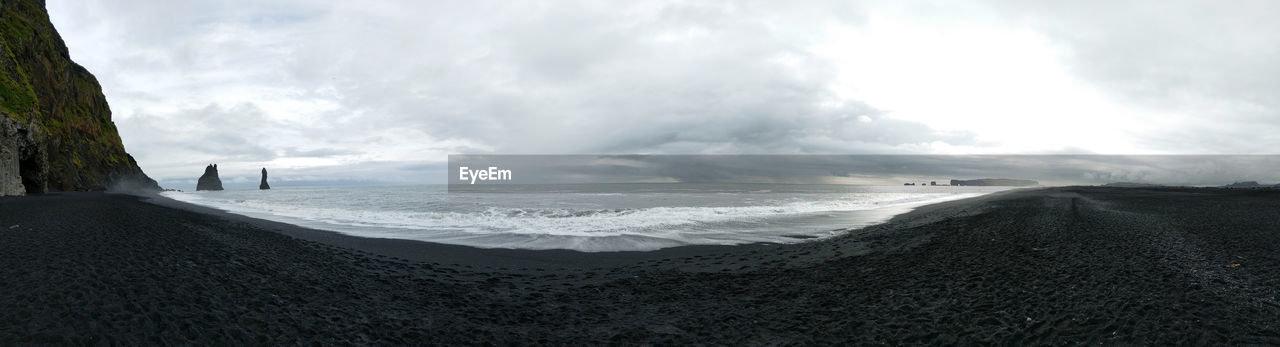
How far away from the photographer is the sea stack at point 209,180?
128 meters

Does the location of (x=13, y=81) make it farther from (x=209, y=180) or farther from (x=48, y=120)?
(x=209, y=180)

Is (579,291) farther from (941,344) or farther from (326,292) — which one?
(941,344)

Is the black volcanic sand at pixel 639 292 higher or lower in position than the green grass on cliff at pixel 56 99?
lower

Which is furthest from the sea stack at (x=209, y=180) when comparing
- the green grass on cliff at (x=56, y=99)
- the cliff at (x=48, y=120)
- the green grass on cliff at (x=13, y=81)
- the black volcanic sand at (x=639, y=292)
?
the black volcanic sand at (x=639, y=292)

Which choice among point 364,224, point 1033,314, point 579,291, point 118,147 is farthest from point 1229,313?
point 118,147

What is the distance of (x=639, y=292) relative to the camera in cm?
827

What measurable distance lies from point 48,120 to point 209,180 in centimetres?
9518

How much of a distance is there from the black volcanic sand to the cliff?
3451cm

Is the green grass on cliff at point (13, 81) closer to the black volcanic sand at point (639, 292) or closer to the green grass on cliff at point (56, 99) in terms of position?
the green grass on cliff at point (56, 99)

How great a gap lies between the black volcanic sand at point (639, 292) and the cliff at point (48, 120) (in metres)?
34.5

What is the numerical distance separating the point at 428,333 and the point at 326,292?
284 cm

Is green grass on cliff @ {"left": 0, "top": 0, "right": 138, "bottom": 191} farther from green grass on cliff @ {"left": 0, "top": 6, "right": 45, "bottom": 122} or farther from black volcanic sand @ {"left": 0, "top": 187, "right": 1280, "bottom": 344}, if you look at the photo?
black volcanic sand @ {"left": 0, "top": 187, "right": 1280, "bottom": 344}

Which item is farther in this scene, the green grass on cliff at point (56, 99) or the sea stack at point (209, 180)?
the sea stack at point (209, 180)

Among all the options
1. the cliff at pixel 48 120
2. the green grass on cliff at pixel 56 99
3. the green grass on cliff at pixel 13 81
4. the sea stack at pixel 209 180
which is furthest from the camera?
the sea stack at pixel 209 180
